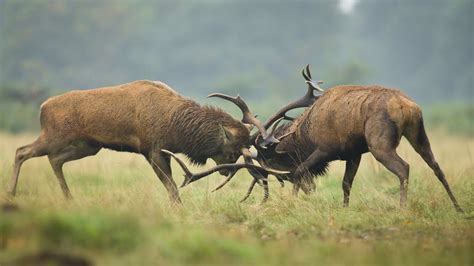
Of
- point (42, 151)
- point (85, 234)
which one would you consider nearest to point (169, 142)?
point (42, 151)

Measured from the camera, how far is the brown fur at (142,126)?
1055 centimetres

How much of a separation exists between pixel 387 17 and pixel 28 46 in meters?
36.5

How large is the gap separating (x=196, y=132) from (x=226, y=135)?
0.39 metres

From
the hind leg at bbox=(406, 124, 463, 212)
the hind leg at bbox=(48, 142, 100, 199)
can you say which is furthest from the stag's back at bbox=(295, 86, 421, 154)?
the hind leg at bbox=(48, 142, 100, 199)

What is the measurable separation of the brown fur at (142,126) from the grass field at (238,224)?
548 millimetres

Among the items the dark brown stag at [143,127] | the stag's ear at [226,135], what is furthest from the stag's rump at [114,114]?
the stag's ear at [226,135]

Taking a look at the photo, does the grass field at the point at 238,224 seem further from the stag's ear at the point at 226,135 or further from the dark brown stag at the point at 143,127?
the stag's ear at the point at 226,135

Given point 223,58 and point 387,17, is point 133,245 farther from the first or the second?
point 387,17

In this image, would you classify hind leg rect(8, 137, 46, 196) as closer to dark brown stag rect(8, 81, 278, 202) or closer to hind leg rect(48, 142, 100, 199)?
dark brown stag rect(8, 81, 278, 202)

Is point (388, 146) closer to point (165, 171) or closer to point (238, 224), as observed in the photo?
point (238, 224)

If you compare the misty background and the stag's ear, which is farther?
the misty background

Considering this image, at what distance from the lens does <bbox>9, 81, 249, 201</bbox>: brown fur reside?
10.5 metres

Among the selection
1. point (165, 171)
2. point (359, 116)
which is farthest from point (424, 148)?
point (165, 171)

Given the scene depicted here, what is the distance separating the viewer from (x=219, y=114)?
1080 centimetres
